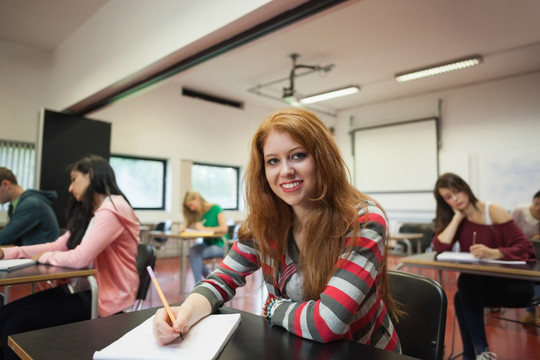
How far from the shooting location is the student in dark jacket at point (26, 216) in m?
2.32

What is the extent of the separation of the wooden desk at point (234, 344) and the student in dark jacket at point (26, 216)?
1868 mm

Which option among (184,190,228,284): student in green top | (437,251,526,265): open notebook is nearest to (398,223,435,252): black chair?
(184,190,228,284): student in green top

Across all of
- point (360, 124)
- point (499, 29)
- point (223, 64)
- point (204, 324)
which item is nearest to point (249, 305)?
point (204, 324)

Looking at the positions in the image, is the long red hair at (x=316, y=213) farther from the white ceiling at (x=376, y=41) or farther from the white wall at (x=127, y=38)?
the white ceiling at (x=376, y=41)

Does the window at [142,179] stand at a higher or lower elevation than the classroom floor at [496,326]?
higher

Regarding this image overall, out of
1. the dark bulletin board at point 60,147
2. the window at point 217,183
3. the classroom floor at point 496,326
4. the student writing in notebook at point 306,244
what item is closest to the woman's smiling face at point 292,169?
the student writing in notebook at point 306,244

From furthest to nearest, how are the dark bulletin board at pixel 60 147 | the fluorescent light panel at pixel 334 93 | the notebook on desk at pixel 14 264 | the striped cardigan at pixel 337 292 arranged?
the fluorescent light panel at pixel 334 93 < the dark bulletin board at pixel 60 147 < the notebook on desk at pixel 14 264 < the striped cardigan at pixel 337 292

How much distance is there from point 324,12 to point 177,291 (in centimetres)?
320

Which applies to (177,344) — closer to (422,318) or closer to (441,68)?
(422,318)

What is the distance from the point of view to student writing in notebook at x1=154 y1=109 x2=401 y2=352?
→ 845mm

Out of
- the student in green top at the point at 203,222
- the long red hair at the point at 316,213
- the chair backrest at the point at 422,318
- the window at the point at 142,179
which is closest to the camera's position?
the long red hair at the point at 316,213

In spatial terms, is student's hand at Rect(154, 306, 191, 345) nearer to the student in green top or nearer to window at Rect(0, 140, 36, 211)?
the student in green top

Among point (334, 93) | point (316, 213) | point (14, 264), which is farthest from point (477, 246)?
point (334, 93)

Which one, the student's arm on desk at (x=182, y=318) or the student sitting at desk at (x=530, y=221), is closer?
the student's arm on desk at (x=182, y=318)
